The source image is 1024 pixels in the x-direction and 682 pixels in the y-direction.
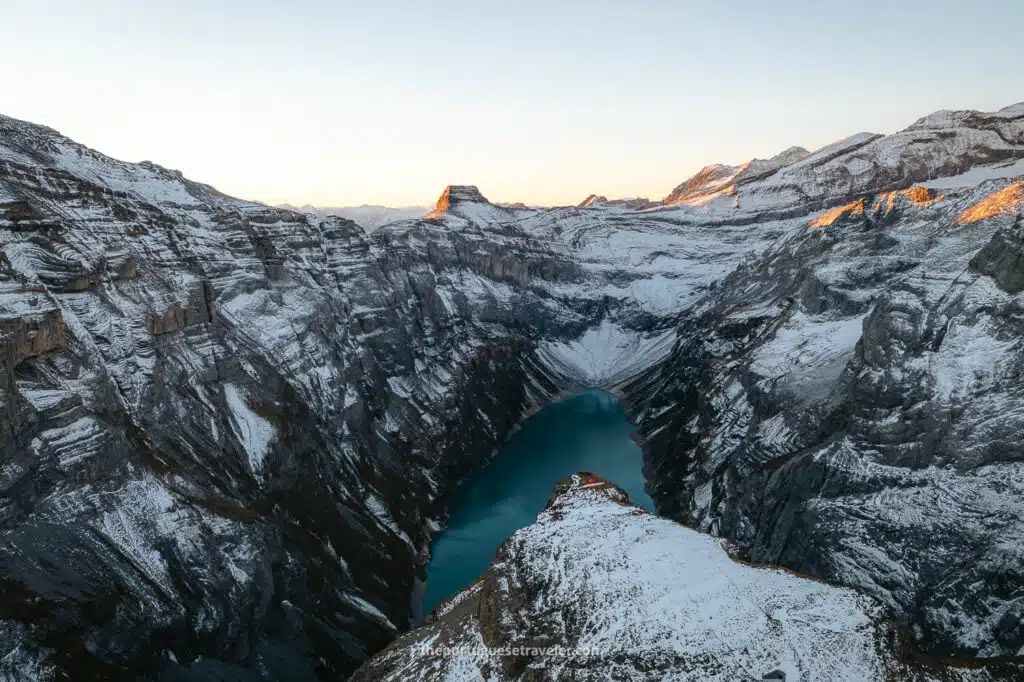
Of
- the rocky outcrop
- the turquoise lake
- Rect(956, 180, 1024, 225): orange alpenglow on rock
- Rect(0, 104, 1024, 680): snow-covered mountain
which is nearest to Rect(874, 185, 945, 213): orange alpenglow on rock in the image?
the rocky outcrop

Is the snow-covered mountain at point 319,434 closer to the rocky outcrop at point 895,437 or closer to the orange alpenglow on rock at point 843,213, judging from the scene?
the rocky outcrop at point 895,437

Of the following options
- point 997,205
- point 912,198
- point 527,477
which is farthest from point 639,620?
point 912,198

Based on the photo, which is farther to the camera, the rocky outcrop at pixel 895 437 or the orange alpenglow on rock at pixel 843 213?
the orange alpenglow on rock at pixel 843 213

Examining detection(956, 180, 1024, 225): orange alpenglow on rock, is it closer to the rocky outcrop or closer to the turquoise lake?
the rocky outcrop

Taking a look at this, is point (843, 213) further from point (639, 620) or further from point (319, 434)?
point (639, 620)

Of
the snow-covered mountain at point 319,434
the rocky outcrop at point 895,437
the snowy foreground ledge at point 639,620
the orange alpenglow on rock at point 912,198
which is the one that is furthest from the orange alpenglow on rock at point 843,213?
the snowy foreground ledge at point 639,620
